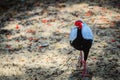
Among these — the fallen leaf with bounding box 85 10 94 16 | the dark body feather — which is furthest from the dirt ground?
the dark body feather

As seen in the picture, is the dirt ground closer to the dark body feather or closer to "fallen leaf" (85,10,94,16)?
"fallen leaf" (85,10,94,16)

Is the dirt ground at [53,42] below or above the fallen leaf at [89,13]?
below

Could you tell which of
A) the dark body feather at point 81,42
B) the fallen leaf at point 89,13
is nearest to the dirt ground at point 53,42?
A: the fallen leaf at point 89,13

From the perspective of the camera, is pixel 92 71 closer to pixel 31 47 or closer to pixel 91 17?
pixel 31 47

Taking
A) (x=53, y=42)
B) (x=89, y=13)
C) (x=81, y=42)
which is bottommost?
(x=53, y=42)

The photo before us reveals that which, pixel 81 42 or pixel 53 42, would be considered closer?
pixel 81 42

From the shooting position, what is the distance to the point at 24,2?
10.6 meters

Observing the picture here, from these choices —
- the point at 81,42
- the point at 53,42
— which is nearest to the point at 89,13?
the point at 53,42

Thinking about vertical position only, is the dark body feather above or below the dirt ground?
above

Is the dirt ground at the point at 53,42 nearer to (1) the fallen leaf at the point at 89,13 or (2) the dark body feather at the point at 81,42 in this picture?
(1) the fallen leaf at the point at 89,13

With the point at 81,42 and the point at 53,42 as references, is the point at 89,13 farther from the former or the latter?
the point at 81,42

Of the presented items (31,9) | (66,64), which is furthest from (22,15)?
(66,64)

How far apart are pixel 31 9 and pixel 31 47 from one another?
2.98m

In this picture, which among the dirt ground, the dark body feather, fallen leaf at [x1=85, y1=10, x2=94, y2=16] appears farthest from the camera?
fallen leaf at [x1=85, y1=10, x2=94, y2=16]
